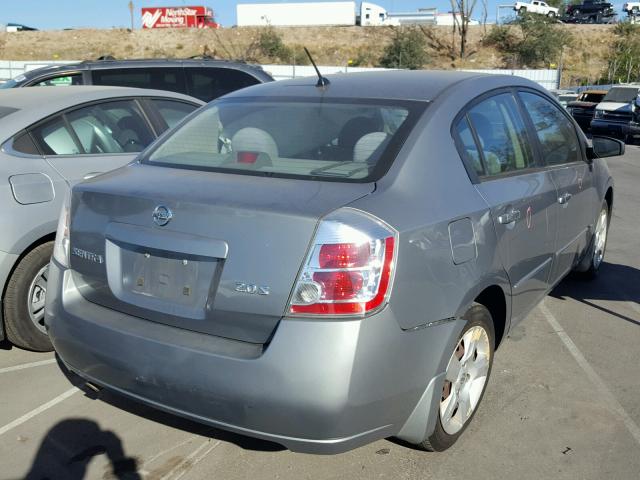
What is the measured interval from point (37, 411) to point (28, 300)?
79 cm

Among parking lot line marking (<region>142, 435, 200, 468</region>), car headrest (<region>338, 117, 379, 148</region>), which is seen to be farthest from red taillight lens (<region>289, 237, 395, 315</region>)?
parking lot line marking (<region>142, 435, 200, 468</region>)

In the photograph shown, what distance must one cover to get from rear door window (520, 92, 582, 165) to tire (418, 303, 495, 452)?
1425 millimetres

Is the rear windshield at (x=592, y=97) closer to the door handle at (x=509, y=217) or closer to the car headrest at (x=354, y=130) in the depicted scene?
the door handle at (x=509, y=217)

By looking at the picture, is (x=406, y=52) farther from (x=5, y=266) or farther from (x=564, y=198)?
(x=5, y=266)

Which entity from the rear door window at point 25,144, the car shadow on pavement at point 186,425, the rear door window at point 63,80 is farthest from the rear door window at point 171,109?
the rear door window at point 63,80

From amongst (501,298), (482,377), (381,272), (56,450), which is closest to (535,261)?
(501,298)

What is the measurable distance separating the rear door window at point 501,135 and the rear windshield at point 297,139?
47cm

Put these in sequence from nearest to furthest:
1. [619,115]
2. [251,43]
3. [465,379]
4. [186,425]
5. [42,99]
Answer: [465,379] < [186,425] < [42,99] < [619,115] < [251,43]

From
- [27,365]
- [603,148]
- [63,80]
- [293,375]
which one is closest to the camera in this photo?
[293,375]

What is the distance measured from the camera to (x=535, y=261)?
12.1ft

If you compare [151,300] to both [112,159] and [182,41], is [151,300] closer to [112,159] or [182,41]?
[112,159]

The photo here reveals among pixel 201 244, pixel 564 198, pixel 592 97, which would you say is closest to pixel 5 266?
pixel 201 244

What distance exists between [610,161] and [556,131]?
12.8 meters

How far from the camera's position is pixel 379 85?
351 cm
